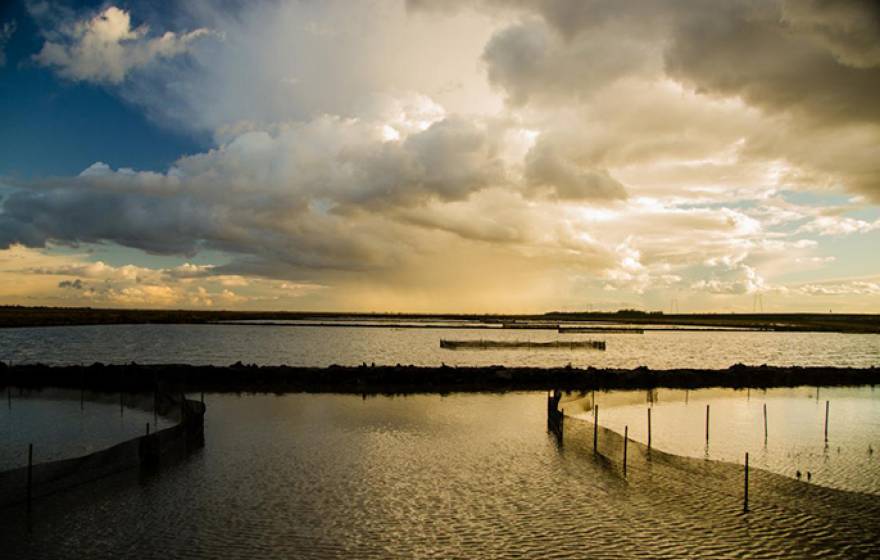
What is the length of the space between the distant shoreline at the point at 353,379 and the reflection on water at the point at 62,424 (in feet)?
23.1

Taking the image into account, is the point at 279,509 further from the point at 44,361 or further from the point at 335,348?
the point at 335,348

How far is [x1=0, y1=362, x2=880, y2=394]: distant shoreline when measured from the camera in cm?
4962

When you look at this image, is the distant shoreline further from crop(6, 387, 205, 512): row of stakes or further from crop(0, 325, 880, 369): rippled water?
crop(0, 325, 880, 369): rippled water

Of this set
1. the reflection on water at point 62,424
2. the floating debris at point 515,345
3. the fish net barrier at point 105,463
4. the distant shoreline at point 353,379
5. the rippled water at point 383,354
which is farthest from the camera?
the floating debris at point 515,345

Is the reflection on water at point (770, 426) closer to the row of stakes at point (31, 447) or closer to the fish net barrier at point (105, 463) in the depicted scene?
the fish net barrier at point (105, 463)

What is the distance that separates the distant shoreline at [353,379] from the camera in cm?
4962

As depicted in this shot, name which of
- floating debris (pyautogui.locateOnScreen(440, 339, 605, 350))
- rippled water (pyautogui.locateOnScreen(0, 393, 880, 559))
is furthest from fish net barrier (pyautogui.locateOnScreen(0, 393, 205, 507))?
floating debris (pyautogui.locateOnScreen(440, 339, 605, 350))

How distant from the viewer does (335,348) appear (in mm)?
92438

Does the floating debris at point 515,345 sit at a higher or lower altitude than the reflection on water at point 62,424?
higher

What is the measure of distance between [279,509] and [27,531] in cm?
645

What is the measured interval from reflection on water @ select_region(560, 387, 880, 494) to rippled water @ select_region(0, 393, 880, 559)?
4284 millimetres

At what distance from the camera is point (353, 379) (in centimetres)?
5197

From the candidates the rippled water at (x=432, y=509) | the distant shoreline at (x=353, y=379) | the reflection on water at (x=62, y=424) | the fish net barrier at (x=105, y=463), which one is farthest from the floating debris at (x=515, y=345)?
the fish net barrier at (x=105, y=463)

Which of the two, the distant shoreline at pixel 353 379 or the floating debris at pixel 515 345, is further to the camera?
the floating debris at pixel 515 345
